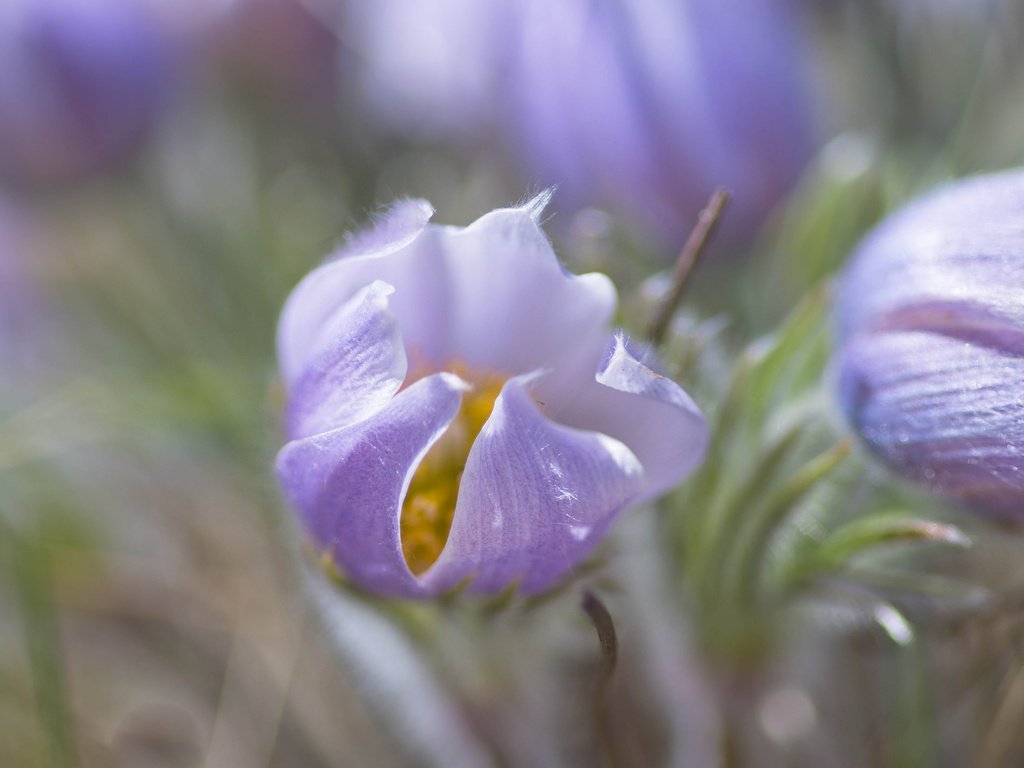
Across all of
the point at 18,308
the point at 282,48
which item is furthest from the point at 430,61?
the point at 18,308

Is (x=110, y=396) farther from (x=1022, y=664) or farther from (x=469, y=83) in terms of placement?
(x=1022, y=664)

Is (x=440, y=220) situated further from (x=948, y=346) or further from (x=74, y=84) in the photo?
(x=948, y=346)

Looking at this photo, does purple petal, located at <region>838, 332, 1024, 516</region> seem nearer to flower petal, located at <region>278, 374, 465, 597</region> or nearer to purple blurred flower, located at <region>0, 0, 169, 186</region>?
flower petal, located at <region>278, 374, 465, 597</region>

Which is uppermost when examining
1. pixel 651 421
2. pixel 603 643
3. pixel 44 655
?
pixel 651 421

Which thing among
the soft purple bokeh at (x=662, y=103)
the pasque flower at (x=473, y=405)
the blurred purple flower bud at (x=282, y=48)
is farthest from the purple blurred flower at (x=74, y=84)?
the pasque flower at (x=473, y=405)

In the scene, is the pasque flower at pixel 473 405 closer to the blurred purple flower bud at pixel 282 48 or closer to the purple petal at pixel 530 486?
the purple petal at pixel 530 486

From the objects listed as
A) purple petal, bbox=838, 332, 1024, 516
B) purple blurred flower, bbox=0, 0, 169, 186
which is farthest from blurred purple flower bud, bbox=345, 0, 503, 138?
purple petal, bbox=838, 332, 1024, 516
